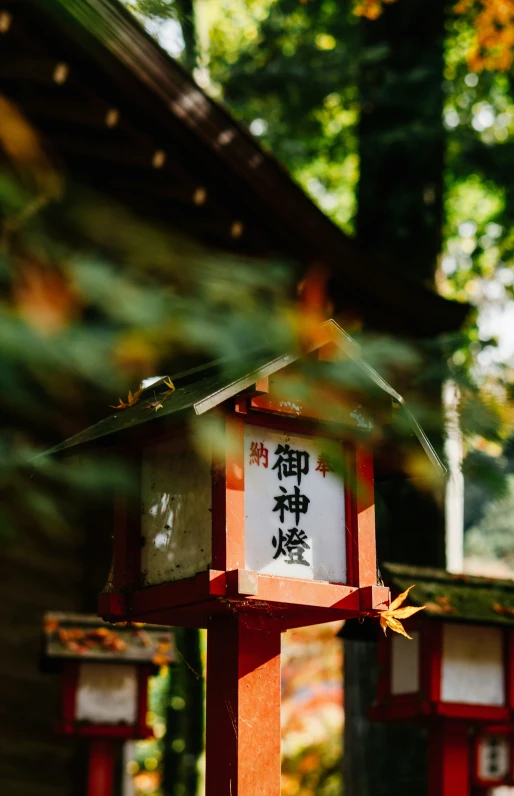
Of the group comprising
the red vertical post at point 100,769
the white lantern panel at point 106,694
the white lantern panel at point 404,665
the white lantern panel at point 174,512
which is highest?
the white lantern panel at point 174,512

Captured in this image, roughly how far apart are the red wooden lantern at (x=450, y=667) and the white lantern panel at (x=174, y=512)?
3.83 ft

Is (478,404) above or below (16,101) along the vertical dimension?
below

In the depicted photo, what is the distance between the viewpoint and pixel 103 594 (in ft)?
6.73

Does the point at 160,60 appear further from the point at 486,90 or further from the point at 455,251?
the point at 455,251

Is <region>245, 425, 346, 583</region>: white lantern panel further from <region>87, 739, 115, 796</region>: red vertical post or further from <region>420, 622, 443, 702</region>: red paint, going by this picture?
<region>87, 739, 115, 796</region>: red vertical post

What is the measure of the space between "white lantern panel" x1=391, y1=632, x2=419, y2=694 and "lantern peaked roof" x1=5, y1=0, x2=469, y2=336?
2305 millimetres

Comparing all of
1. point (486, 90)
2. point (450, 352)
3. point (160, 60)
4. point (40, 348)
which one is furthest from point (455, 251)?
point (40, 348)

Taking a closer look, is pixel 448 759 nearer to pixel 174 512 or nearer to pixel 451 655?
pixel 451 655

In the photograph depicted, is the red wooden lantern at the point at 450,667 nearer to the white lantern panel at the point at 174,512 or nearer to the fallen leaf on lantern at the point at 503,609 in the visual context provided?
the fallen leaf on lantern at the point at 503,609

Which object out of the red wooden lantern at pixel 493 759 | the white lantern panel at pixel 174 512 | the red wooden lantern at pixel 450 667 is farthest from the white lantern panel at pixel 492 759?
the white lantern panel at pixel 174 512

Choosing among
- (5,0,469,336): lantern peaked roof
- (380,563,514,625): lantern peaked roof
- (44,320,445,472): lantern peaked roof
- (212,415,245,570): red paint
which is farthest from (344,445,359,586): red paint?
(5,0,469,336): lantern peaked roof

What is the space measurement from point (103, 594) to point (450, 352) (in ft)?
11.1

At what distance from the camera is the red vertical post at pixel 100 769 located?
3.51 m

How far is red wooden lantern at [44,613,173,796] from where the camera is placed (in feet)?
11.8
